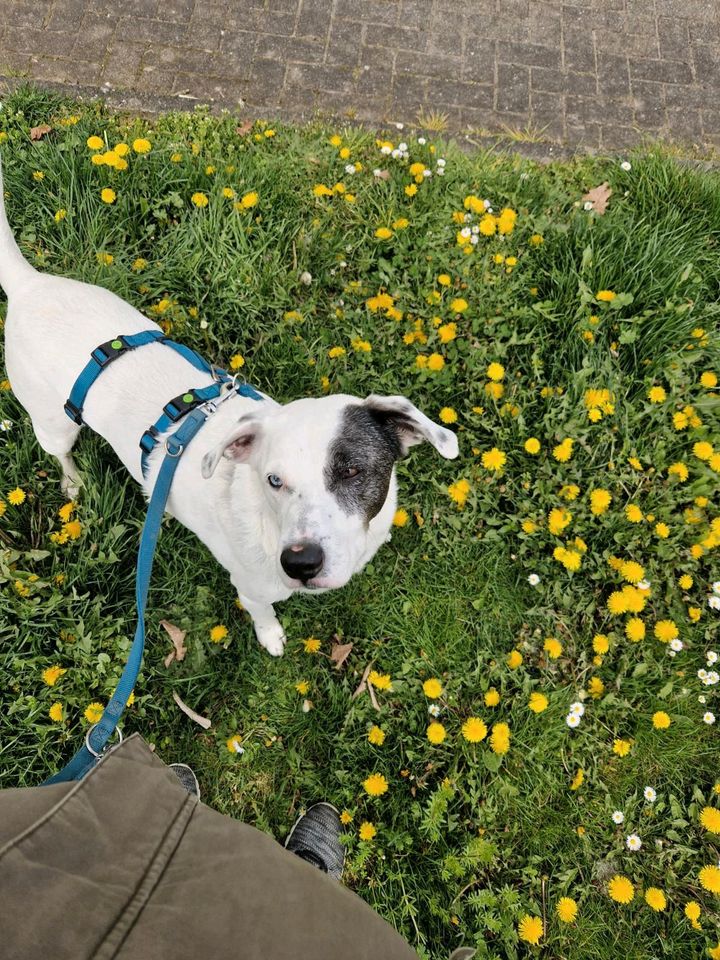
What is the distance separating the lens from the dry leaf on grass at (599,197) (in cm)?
391

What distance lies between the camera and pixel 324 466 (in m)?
2.11

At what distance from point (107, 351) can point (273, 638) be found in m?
1.55

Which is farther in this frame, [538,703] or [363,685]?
[363,685]

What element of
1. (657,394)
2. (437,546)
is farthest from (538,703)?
(657,394)

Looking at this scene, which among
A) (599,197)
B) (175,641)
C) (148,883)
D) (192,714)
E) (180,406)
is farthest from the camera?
(599,197)

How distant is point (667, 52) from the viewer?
14.7 feet

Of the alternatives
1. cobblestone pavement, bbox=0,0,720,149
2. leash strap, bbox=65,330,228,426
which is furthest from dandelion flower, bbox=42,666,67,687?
cobblestone pavement, bbox=0,0,720,149

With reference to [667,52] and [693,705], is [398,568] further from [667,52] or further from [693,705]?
[667,52]

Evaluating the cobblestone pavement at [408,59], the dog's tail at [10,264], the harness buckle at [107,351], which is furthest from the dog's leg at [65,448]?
the cobblestone pavement at [408,59]

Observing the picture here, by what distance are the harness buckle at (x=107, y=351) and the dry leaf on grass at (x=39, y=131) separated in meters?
2.54

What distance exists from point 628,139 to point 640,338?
6.10 feet

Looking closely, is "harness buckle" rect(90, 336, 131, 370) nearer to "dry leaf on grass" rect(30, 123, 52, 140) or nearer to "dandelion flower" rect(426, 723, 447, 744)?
"dandelion flower" rect(426, 723, 447, 744)

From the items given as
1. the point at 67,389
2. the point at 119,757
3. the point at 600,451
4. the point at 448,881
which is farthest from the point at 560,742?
the point at 67,389

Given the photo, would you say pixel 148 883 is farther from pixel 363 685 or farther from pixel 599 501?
pixel 599 501
